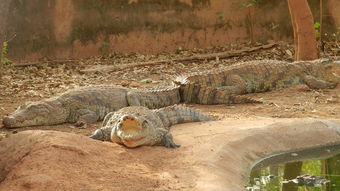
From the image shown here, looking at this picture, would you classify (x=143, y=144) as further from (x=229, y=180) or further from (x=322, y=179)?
(x=322, y=179)

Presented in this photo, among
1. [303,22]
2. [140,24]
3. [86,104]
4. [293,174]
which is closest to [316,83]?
[303,22]

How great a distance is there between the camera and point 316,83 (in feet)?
32.9

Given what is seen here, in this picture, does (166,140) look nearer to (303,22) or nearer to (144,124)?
(144,124)

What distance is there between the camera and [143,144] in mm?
5781

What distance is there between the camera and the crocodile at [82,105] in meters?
7.48

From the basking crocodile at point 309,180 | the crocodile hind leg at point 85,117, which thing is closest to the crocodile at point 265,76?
the crocodile hind leg at point 85,117

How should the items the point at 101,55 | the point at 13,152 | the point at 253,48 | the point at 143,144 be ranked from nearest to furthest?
the point at 13,152, the point at 143,144, the point at 253,48, the point at 101,55

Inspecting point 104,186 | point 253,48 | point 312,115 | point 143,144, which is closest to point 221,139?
point 143,144

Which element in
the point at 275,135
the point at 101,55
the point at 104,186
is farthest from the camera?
the point at 101,55

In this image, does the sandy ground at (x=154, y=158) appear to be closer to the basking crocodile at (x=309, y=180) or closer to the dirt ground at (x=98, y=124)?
the dirt ground at (x=98, y=124)

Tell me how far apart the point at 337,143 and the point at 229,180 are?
213 cm

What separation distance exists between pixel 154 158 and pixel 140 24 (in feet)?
32.2

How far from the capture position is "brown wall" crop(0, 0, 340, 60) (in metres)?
14.4

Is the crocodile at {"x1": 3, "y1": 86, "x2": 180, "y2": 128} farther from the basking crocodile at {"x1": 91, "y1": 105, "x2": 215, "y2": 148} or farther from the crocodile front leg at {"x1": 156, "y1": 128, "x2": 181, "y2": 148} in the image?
the crocodile front leg at {"x1": 156, "y1": 128, "x2": 181, "y2": 148}
